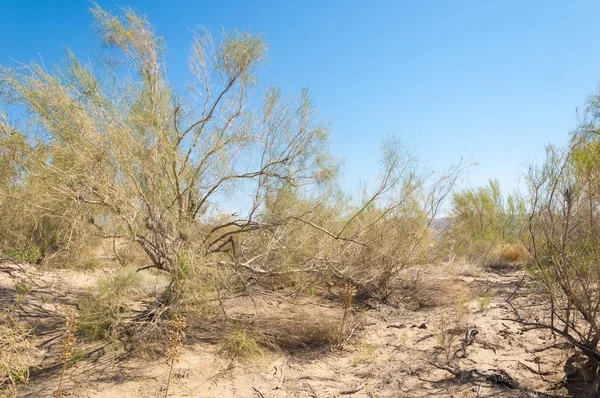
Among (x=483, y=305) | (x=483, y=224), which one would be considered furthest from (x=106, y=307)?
(x=483, y=224)

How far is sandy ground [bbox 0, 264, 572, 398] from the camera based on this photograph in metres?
4.63

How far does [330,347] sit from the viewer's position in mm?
6281

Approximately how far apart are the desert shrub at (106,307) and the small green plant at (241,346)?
1.46 m

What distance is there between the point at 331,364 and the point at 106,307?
3127 millimetres

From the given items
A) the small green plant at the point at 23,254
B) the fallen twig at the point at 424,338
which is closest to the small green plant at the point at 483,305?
the fallen twig at the point at 424,338

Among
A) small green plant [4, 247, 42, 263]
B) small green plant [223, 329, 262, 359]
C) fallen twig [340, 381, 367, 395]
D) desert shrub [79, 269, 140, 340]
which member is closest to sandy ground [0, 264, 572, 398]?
fallen twig [340, 381, 367, 395]

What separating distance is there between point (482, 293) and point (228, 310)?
5750 mm

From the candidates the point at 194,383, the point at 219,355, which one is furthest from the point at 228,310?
the point at 194,383

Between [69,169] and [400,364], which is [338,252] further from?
[69,169]

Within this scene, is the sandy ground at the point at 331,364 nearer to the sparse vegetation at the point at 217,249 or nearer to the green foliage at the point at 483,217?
the sparse vegetation at the point at 217,249

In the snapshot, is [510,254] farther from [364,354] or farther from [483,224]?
[364,354]

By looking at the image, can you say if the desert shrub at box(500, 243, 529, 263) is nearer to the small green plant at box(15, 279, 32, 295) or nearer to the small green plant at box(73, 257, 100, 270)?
the small green plant at box(73, 257, 100, 270)

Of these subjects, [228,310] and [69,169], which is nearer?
[69,169]

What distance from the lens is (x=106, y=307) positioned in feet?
18.4
